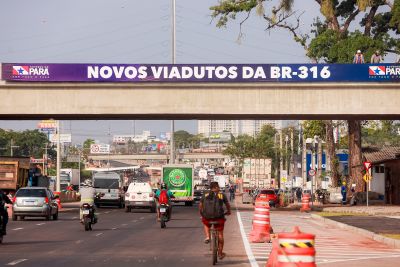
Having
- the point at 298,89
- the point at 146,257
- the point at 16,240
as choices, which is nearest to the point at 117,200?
the point at 298,89

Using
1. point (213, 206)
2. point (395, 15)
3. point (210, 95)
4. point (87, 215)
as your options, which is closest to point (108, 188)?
point (210, 95)

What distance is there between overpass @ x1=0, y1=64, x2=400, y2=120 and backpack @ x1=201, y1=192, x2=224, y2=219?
109 ft

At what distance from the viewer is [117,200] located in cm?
6406

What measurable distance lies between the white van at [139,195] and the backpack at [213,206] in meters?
33.5

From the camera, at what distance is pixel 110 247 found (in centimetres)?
2428

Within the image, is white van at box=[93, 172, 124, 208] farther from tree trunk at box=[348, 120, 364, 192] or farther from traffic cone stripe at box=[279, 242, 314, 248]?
traffic cone stripe at box=[279, 242, 314, 248]

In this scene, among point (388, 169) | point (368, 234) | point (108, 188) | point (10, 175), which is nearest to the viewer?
point (368, 234)

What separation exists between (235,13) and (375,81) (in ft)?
55.2

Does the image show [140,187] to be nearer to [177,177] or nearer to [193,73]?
[193,73]

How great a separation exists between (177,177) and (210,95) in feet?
50.9

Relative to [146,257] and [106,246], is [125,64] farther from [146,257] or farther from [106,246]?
[146,257]

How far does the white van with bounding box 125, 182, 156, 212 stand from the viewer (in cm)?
5384

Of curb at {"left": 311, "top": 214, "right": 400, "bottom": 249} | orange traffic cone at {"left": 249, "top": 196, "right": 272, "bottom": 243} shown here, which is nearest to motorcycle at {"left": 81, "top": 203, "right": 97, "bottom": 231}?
orange traffic cone at {"left": 249, "top": 196, "right": 272, "bottom": 243}

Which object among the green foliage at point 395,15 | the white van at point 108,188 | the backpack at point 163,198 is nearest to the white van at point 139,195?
the white van at point 108,188
